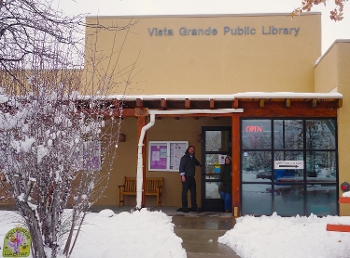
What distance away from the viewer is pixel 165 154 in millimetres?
11289

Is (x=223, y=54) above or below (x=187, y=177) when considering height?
above

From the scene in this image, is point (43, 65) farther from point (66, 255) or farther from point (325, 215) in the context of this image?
point (325, 215)

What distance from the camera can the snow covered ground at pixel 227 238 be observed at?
5.75 meters

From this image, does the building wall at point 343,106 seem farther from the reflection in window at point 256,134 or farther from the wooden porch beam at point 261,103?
the wooden porch beam at point 261,103

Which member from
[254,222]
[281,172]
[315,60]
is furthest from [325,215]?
[315,60]

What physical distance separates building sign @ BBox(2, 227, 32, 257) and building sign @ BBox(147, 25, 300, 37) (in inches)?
351

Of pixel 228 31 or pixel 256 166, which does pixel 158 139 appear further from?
pixel 228 31

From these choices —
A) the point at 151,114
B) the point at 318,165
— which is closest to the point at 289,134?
the point at 318,165

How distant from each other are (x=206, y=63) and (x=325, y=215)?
5537mm

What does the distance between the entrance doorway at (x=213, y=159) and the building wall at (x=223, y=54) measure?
5.33 feet

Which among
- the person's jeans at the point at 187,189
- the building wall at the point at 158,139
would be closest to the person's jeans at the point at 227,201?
the person's jeans at the point at 187,189

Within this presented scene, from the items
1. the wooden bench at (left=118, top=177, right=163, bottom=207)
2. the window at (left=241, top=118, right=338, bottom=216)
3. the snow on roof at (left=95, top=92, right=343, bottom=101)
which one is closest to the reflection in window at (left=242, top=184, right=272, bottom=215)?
the window at (left=241, top=118, right=338, bottom=216)

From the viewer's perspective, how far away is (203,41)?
39.5ft

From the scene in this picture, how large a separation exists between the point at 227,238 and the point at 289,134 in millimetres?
3346
